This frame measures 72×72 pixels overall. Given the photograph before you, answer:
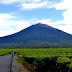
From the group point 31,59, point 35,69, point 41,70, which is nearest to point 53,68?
point 41,70

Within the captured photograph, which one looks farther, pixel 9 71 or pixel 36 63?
pixel 36 63

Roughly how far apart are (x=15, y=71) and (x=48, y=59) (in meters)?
7.14

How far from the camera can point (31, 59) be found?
113 feet

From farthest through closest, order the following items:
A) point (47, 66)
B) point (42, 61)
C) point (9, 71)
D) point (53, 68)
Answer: point (42, 61)
point (47, 66)
point (53, 68)
point (9, 71)

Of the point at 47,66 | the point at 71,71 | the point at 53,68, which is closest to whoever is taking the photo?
the point at 71,71

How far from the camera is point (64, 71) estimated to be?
64.1ft

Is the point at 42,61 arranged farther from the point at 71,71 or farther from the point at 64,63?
the point at 71,71

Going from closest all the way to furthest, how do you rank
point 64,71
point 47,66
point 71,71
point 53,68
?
point 71,71, point 64,71, point 53,68, point 47,66

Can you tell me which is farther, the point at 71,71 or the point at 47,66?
the point at 47,66

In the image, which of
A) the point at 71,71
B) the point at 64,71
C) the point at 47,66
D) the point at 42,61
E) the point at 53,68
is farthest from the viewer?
the point at 42,61

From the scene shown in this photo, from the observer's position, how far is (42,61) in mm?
28047

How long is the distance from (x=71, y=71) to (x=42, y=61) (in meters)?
10.8

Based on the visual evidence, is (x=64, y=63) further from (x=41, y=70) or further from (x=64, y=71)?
(x=41, y=70)

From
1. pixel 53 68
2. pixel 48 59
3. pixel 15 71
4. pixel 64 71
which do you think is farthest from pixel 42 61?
pixel 64 71
